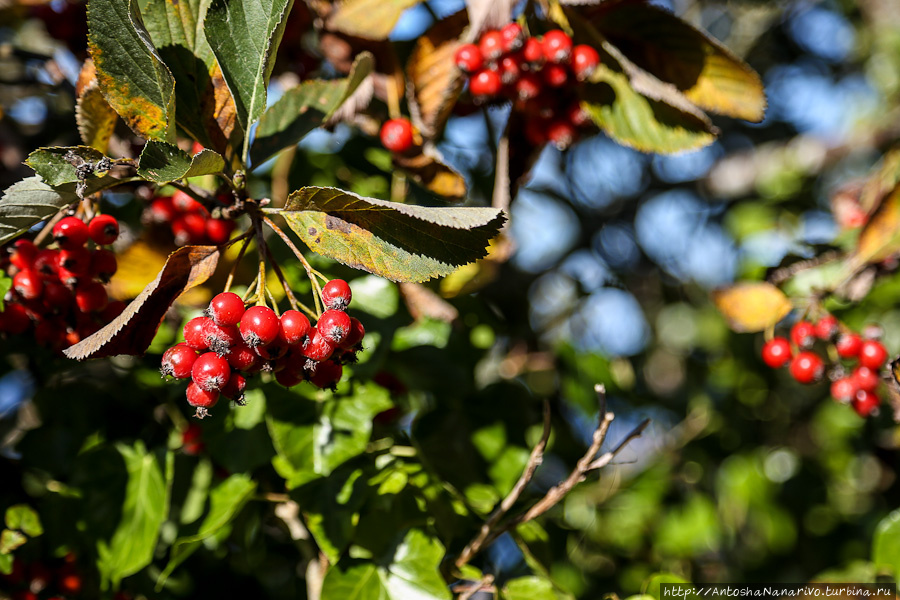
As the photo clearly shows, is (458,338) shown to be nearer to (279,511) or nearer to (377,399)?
(377,399)

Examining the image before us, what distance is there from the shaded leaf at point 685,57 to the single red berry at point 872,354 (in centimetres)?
81

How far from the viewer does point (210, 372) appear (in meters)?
1.12

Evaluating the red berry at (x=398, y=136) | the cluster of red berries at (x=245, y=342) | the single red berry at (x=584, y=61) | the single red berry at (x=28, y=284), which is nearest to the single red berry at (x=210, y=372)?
the cluster of red berries at (x=245, y=342)

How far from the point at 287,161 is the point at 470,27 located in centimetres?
80

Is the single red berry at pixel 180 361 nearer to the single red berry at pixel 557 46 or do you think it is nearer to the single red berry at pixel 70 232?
the single red berry at pixel 70 232

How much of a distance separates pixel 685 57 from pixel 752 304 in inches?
33.6

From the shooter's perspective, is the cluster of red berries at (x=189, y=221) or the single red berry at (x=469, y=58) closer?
the cluster of red berries at (x=189, y=221)

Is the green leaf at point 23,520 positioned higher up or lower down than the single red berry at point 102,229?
lower down

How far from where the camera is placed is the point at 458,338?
82.1 inches

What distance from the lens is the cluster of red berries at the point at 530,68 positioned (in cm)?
179

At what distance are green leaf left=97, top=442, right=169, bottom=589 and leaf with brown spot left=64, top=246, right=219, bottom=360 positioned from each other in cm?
77

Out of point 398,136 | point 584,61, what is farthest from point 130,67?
point 584,61

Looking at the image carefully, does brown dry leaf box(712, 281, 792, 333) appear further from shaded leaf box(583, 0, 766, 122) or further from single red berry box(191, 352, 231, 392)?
single red berry box(191, 352, 231, 392)

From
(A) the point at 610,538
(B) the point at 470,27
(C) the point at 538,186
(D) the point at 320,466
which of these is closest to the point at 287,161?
(B) the point at 470,27
